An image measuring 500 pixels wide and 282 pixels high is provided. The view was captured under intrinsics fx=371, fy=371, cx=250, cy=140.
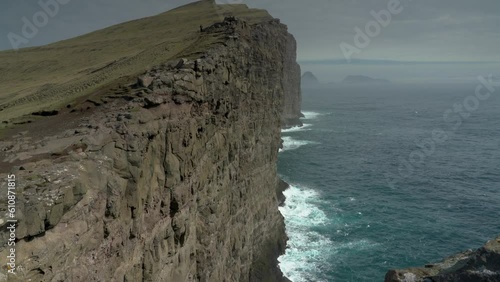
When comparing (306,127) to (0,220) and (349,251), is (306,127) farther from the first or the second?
(0,220)

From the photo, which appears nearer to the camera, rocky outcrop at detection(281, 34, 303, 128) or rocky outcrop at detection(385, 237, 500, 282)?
rocky outcrop at detection(385, 237, 500, 282)

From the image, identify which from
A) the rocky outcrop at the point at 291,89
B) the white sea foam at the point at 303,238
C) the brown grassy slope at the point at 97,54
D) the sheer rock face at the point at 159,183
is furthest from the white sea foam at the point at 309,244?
the rocky outcrop at the point at 291,89

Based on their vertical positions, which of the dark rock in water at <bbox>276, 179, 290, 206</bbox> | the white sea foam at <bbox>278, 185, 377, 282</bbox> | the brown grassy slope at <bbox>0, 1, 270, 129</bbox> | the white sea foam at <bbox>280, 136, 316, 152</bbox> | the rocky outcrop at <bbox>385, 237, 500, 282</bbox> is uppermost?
the brown grassy slope at <bbox>0, 1, 270, 129</bbox>

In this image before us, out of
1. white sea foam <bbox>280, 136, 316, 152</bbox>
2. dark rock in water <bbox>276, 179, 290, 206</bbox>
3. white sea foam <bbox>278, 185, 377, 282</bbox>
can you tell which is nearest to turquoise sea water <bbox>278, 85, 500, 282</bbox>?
white sea foam <bbox>278, 185, 377, 282</bbox>

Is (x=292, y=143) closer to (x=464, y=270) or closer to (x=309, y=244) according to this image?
(x=309, y=244)

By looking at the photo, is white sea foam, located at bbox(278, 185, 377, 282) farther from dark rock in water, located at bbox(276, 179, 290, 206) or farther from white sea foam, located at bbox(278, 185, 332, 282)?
dark rock in water, located at bbox(276, 179, 290, 206)

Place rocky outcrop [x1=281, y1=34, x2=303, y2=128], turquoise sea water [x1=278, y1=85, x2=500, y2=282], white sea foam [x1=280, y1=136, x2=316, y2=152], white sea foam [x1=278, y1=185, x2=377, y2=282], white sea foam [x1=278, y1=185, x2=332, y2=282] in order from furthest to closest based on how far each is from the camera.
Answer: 1. rocky outcrop [x1=281, y1=34, x2=303, y2=128]
2. white sea foam [x1=280, y1=136, x2=316, y2=152]
3. turquoise sea water [x1=278, y1=85, x2=500, y2=282]
4. white sea foam [x1=278, y1=185, x2=332, y2=282]
5. white sea foam [x1=278, y1=185, x2=377, y2=282]

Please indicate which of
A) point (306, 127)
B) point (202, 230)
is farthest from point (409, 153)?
point (202, 230)
